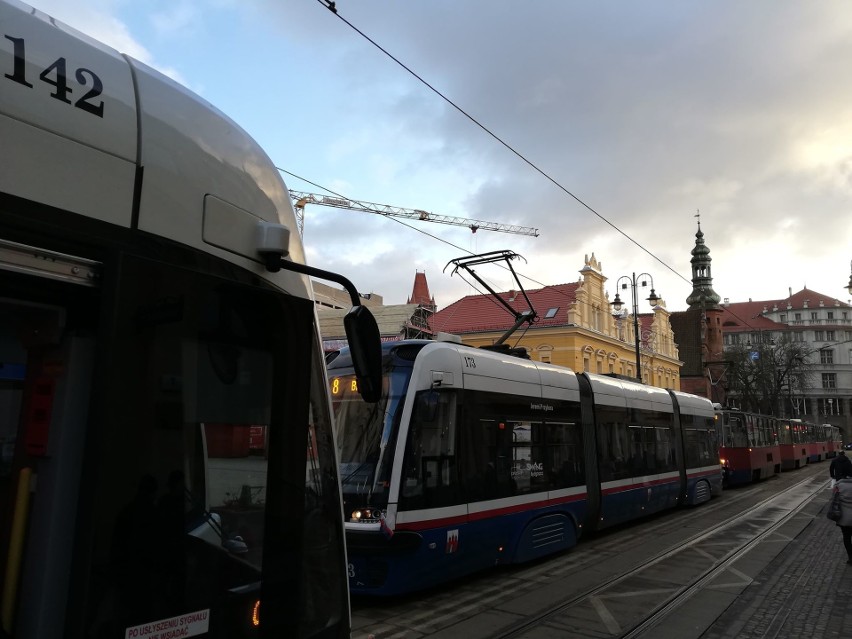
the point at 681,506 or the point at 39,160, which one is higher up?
the point at 39,160

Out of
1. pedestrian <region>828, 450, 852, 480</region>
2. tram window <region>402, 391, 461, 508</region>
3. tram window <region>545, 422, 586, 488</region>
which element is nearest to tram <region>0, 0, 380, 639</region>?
tram window <region>402, 391, 461, 508</region>

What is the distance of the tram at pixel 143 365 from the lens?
1.79 m

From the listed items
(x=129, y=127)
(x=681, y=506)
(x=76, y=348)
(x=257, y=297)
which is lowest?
(x=681, y=506)

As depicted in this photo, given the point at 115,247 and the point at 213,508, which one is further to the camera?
the point at 213,508

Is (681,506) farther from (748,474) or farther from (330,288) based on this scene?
(330,288)

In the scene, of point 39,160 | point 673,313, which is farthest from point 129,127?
point 673,313

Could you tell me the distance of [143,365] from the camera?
1.95 metres

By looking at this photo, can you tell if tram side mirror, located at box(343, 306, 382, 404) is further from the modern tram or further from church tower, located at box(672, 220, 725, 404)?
church tower, located at box(672, 220, 725, 404)

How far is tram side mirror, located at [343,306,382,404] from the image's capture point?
2.56 metres

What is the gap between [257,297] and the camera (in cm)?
241

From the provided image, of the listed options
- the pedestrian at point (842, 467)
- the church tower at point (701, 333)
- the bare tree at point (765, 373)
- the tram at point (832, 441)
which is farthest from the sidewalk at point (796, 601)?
the church tower at point (701, 333)

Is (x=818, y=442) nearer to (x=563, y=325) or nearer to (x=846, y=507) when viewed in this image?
(x=563, y=325)

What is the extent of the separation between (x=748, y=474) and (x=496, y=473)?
20.9 m

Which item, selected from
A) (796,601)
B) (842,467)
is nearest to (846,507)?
(842,467)
